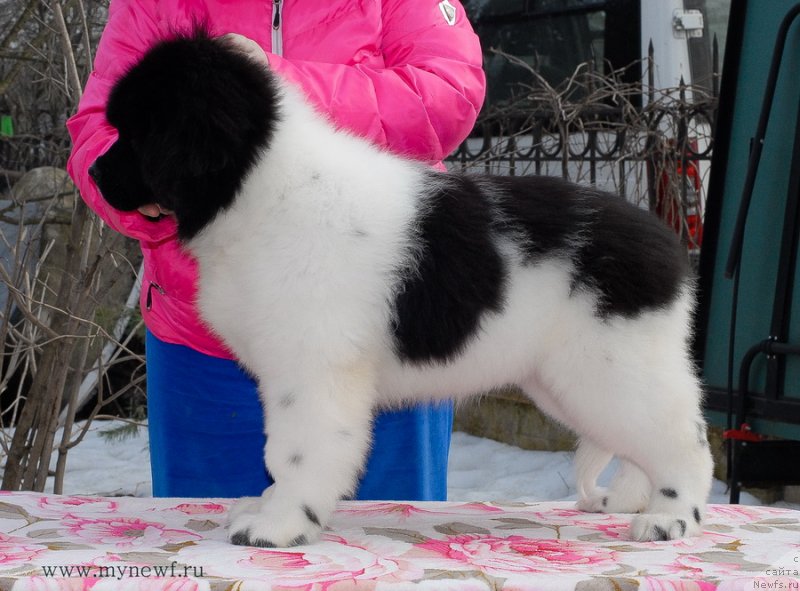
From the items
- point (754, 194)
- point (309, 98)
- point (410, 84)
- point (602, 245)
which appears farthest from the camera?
point (754, 194)

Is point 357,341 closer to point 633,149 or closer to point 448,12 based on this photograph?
point 448,12

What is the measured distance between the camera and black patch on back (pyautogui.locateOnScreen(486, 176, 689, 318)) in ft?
7.48

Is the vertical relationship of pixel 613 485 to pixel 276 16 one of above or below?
below

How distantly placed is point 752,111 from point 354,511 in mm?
2140

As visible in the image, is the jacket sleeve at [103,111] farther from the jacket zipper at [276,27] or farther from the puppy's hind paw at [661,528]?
the puppy's hind paw at [661,528]

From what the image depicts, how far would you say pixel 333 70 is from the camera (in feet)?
8.30

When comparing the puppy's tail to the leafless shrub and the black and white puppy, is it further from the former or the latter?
the leafless shrub

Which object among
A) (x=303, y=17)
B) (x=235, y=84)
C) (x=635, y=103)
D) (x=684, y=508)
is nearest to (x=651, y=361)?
(x=684, y=508)

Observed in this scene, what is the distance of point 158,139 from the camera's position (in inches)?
84.3

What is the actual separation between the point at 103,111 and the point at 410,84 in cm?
80

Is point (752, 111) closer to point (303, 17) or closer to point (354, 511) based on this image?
point (303, 17)

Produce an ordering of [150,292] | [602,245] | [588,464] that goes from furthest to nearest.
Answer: [150,292]
[588,464]
[602,245]

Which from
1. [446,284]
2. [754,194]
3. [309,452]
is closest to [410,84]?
[446,284]

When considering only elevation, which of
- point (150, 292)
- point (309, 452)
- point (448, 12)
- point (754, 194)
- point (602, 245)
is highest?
point (448, 12)
